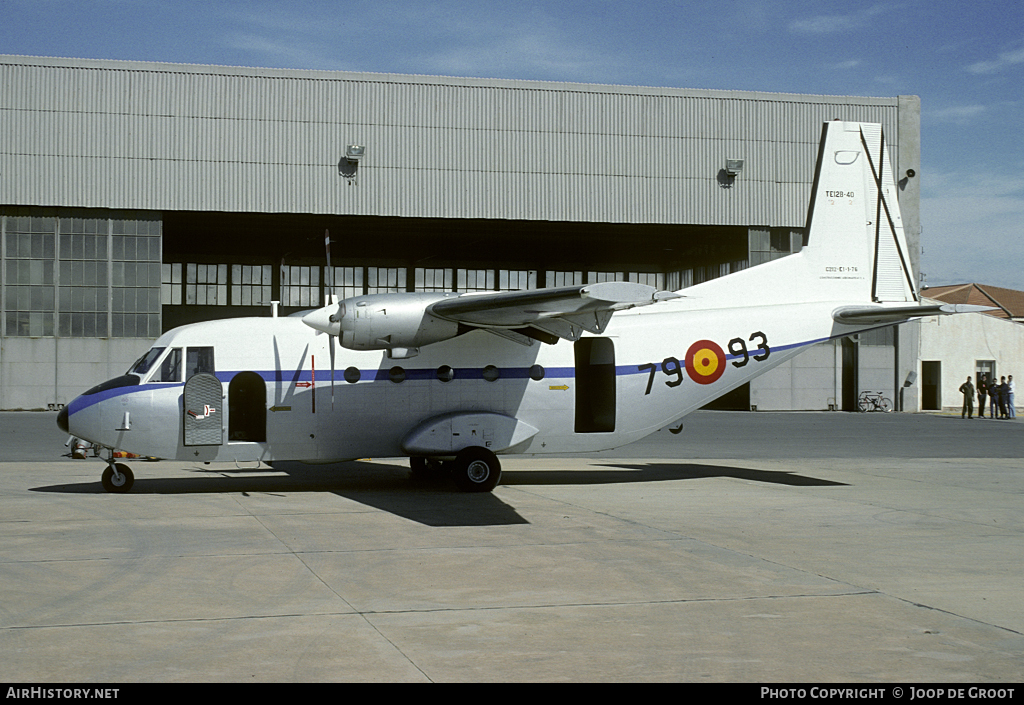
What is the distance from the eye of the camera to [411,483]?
55.8ft

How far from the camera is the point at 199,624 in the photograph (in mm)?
7281

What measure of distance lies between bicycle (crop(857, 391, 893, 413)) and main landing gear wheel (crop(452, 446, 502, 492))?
36246 millimetres

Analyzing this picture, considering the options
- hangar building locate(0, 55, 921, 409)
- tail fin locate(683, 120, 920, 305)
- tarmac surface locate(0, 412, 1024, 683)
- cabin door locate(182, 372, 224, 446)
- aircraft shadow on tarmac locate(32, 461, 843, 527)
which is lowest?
aircraft shadow on tarmac locate(32, 461, 843, 527)

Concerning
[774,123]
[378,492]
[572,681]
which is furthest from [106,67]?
[572,681]

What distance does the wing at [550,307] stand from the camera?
11.9m

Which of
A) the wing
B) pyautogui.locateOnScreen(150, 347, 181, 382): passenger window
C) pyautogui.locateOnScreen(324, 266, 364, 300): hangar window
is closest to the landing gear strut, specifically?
pyautogui.locateOnScreen(150, 347, 181, 382): passenger window

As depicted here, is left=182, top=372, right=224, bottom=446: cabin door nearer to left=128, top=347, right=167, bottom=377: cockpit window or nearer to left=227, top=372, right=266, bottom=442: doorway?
left=227, top=372, right=266, bottom=442: doorway

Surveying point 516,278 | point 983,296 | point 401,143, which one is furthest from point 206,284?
point 983,296

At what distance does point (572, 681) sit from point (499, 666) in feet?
1.81

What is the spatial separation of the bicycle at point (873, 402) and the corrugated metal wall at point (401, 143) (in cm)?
918

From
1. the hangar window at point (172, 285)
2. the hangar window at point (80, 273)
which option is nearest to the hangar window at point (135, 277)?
the hangar window at point (80, 273)

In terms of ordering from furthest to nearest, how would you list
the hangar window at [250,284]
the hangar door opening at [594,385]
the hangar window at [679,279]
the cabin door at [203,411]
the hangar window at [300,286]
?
the hangar window at [300,286] → the hangar window at [250,284] → the hangar window at [679,279] → the hangar door opening at [594,385] → the cabin door at [203,411]

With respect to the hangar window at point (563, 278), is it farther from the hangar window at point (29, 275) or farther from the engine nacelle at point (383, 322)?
the engine nacelle at point (383, 322)

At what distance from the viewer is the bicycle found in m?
47.6
